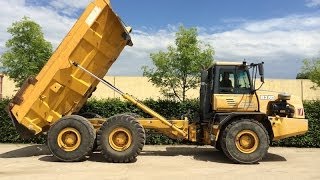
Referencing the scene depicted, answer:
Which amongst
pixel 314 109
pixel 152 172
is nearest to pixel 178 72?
pixel 314 109

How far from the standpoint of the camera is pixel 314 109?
1602 centimetres

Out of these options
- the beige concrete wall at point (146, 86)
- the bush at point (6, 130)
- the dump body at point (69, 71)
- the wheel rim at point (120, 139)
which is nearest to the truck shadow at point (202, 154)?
the wheel rim at point (120, 139)

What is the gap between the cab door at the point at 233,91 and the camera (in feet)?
40.5

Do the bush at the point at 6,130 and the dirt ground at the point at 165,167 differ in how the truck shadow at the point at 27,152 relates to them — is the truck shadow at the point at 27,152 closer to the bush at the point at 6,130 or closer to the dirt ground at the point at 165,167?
the dirt ground at the point at 165,167

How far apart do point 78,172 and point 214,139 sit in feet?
12.7

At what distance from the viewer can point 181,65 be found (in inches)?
811

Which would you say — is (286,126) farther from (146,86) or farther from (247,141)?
(146,86)

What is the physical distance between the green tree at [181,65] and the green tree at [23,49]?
5990 mm

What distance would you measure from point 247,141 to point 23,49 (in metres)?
15.1

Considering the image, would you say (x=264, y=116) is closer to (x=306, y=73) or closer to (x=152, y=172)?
(x=152, y=172)

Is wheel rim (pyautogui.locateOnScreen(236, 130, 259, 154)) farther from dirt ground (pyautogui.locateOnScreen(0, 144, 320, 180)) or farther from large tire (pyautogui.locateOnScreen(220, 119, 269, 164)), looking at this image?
dirt ground (pyautogui.locateOnScreen(0, 144, 320, 180))

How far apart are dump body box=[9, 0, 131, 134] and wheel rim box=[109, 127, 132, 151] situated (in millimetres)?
1587

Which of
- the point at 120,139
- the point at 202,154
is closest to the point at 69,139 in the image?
the point at 120,139

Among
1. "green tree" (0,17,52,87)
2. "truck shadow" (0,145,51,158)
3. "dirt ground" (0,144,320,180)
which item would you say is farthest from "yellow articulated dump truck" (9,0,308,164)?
"green tree" (0,17,52,87)
